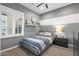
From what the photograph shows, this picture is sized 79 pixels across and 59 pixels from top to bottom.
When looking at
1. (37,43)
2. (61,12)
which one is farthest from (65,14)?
(37,43)

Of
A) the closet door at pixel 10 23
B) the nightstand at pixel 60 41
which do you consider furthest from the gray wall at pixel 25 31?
the nightstand at pixel 60 41

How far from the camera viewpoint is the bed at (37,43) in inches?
44.3

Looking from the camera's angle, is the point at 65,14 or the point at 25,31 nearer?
the point at 25,31

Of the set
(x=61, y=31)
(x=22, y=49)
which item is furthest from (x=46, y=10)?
(x=22, y=49)

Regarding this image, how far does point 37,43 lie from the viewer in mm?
1244

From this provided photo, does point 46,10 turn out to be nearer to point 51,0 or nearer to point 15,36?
point 51,0

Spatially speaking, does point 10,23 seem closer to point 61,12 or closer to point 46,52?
point 46,52

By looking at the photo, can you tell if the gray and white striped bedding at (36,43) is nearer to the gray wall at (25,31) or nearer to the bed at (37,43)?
the bed at (37,43)

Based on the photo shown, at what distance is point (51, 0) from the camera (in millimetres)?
664

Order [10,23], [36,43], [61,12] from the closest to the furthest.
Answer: [10,23], [36,43], [61,12]

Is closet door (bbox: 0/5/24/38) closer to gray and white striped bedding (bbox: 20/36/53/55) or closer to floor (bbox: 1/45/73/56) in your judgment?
gray and white striped bedding (bbox: 20/36/53/55)

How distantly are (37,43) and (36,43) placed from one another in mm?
32

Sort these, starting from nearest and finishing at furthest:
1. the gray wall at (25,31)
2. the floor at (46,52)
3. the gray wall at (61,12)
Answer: the floor at (46,52) → the gray wall at (25,31) → the gray wall at (61,12)

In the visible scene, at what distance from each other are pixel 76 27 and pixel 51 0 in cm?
97
